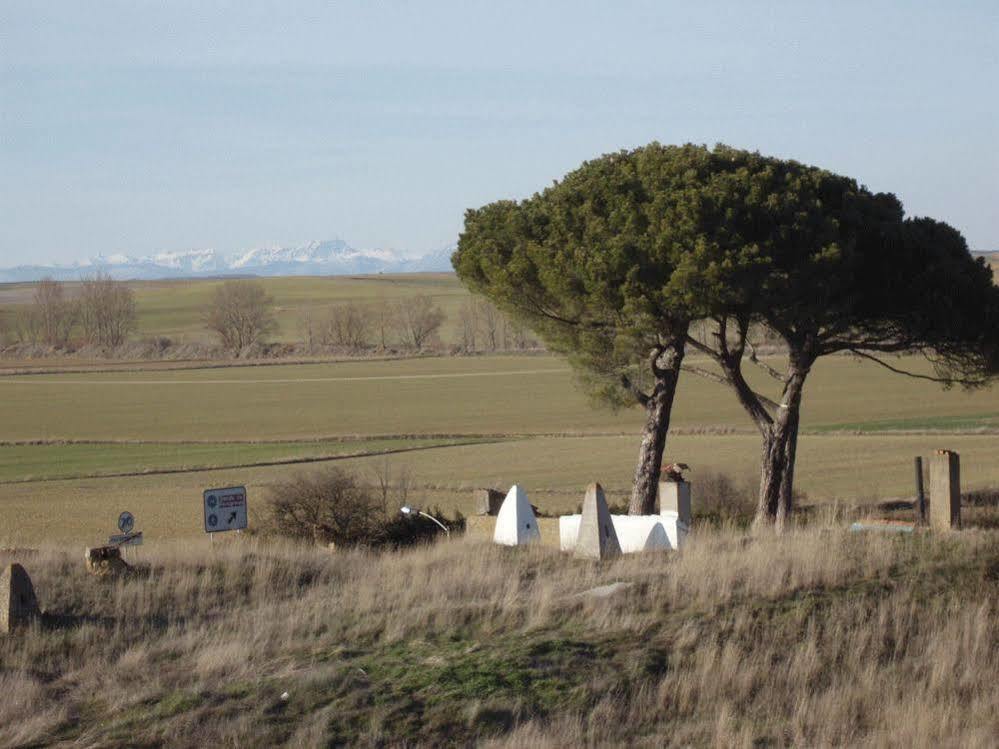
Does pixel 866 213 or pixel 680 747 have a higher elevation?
pixel 866 213

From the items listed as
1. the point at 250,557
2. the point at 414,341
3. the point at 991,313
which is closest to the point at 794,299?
the point at 991,313

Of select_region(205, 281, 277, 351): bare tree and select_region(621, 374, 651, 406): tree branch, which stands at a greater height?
select_region(205, 281, 277, 351): bare tree

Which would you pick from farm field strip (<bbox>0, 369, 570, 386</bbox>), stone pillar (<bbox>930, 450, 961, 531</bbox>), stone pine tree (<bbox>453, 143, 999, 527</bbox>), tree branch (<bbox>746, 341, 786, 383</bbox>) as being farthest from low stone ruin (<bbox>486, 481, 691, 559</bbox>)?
farm field strip (<bbox>0, 369, 570, 386</bbox>)

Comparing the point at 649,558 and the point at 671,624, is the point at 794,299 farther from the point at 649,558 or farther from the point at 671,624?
the point at 671,624

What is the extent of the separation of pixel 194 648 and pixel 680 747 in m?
4.63

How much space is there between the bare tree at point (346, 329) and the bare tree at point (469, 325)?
430 inches

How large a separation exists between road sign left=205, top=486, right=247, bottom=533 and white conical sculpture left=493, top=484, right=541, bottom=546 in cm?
353

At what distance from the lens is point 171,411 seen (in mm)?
69500

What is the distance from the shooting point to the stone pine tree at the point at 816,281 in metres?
18.3

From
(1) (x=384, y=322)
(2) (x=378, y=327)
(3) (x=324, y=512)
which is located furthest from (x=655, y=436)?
(1) (x=384, y=322)

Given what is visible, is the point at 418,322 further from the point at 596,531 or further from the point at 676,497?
the point at 596,531

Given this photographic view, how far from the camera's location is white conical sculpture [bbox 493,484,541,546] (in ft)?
55.6

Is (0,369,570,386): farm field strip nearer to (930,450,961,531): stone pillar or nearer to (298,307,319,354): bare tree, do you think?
(298,307,319,354): bare tree

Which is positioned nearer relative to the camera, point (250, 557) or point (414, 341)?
point (250, 557)
